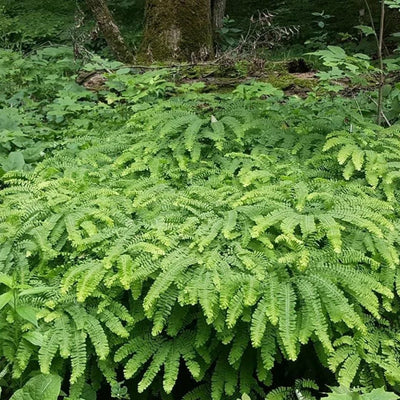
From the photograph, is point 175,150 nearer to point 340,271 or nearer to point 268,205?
point 268,205

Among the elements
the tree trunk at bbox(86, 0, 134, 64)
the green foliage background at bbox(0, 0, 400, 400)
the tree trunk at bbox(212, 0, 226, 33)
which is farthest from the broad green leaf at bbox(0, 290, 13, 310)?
the tree trunk at bbox(212, 0, 226, 33)

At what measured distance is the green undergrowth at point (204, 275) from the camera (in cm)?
240

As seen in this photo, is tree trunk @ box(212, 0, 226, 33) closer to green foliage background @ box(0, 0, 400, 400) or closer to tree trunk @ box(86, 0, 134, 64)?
tree trunk @ box(86, 0, 134, 64)

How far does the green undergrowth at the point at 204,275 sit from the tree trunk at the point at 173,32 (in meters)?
3.60

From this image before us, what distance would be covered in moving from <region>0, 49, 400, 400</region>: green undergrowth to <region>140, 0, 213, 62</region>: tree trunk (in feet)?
11.8

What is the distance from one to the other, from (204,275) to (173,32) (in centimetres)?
531

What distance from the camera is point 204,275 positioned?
2471mm

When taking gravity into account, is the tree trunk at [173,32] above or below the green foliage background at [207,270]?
above

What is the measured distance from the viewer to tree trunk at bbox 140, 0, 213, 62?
272 inches

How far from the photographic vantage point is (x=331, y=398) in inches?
71.6

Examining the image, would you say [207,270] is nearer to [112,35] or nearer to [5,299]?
[5,299]

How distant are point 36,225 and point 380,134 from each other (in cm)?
273

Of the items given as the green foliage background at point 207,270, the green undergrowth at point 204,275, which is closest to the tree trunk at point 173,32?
the green foliage background at point 207,270

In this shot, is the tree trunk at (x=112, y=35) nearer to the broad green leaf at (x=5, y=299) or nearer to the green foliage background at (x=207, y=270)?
the green foliage background at (x=207, y=270)
